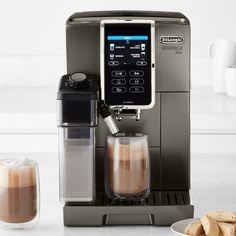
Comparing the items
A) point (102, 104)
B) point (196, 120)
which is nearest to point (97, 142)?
point (102, 104)

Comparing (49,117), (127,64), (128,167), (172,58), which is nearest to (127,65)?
(127,64)

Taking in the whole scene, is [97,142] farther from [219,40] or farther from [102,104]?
[219,40]

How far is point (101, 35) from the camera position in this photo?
5.97 ft

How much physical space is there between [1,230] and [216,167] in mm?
827

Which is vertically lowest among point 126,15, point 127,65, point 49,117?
point 49,117

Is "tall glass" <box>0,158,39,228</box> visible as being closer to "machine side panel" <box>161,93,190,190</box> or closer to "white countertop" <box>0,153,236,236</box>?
"white countertop" <box>0,153,236,236</box>

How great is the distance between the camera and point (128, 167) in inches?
67.4

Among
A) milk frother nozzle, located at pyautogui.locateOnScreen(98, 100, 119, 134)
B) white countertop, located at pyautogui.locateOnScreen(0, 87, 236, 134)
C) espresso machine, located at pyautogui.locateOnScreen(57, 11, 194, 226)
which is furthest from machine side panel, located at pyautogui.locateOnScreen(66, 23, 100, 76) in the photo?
white countertop, located at pyautogui.locateOnScreen(0, 87, 236, 134)

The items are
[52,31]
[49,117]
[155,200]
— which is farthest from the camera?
[52,31]

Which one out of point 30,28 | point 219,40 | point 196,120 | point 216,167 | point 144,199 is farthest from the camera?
point 30,28

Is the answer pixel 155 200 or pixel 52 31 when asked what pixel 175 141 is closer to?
pixel 155 200

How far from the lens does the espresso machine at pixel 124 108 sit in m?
1.70

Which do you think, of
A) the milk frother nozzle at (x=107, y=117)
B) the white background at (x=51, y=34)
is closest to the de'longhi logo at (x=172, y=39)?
the milk frother nozzle at (x=107, y=117)

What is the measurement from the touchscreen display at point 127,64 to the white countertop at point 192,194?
0.29 m
